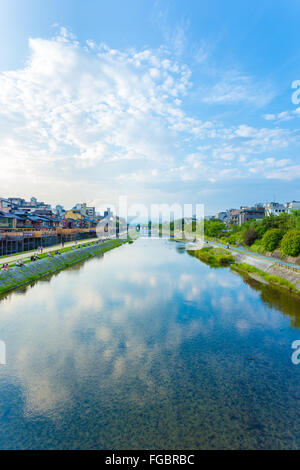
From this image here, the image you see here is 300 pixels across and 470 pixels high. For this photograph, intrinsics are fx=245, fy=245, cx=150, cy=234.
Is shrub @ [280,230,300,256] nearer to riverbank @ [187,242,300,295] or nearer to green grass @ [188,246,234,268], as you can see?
riverbank @ [187,242,300,295]

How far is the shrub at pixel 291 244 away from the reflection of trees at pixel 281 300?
7263mm

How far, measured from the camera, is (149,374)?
1089 cm

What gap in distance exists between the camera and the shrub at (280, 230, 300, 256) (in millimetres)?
31734

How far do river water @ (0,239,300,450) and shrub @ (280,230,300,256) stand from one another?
11.6 m

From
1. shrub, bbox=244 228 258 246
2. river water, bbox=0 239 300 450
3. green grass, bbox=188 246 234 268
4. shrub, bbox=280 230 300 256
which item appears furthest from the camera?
shrub, bbox=244 228 258 246

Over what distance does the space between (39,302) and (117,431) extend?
52.0 feet

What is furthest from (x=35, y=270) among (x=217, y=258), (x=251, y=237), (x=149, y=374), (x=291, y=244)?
(x=251, y=237)

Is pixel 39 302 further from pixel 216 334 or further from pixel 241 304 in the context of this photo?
pixel 241 304

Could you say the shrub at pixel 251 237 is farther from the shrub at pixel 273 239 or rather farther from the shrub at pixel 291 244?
the shrub at pixel 291 244

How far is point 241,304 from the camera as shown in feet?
69.9

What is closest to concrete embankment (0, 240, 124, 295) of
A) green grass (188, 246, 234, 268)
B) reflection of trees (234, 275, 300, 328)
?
green grass (188, 246, 234, 268)

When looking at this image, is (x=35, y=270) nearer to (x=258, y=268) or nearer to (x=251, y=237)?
(x=258, y=268)

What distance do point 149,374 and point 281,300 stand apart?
1715cm
